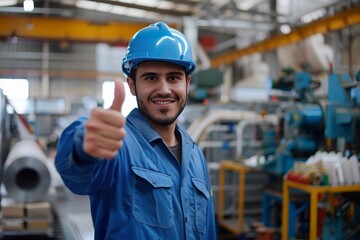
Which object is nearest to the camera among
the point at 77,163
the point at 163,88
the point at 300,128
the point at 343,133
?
the point at 77,163

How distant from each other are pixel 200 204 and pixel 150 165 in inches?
12.7

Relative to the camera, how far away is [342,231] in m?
3.29

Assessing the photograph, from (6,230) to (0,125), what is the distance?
1.21 m

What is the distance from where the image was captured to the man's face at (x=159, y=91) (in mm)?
1592

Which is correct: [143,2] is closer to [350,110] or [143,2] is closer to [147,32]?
[350,110]

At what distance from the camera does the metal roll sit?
4.11 meters

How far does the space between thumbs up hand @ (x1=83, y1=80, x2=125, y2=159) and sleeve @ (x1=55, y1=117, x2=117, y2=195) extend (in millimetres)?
86

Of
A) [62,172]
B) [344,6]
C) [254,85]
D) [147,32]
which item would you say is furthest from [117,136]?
[254,85]

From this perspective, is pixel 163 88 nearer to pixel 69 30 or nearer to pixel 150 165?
pixel 150 165

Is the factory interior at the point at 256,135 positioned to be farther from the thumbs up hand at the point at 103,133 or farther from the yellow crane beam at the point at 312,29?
the thumbs up hand at the point at 103,133

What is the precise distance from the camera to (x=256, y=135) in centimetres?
594

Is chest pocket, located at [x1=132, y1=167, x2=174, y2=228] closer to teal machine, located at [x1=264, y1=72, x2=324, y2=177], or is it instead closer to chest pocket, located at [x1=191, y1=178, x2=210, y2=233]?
chest pocket, located at [x1=191, y1=178, x2=210, y2=233]

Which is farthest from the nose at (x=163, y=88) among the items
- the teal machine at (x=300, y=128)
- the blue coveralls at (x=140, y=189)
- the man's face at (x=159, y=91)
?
the teal machine at (x=300, y=128)

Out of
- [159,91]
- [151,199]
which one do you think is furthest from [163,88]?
[151,199]
